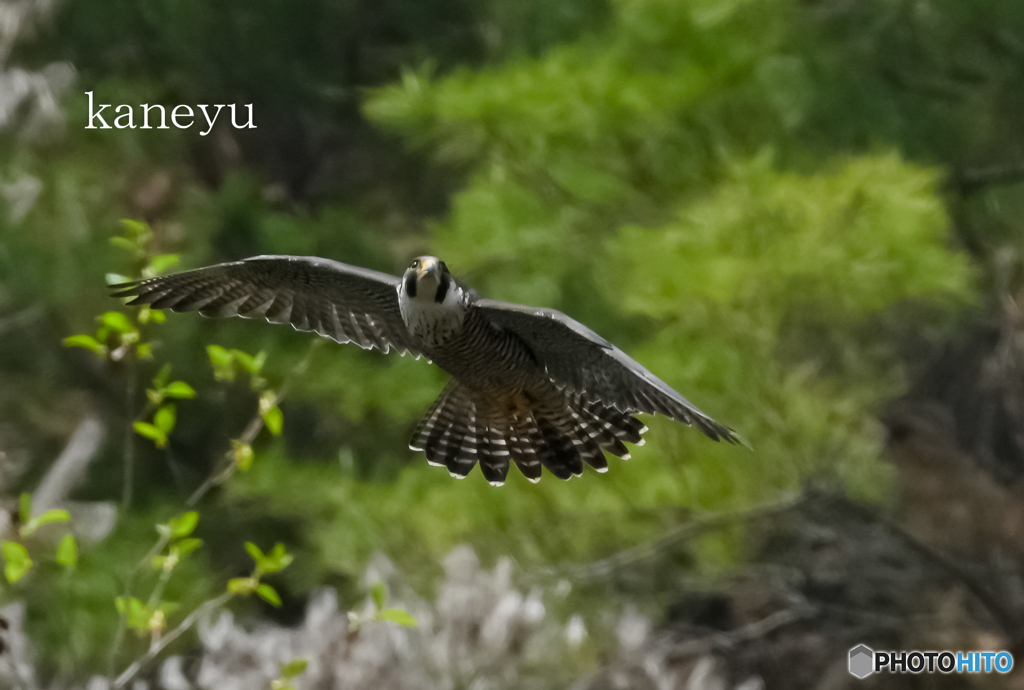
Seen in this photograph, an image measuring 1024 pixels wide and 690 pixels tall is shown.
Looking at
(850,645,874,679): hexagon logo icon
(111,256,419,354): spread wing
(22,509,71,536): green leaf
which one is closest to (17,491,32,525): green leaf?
(22,509,71,536): green leaf

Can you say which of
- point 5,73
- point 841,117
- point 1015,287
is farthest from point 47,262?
point 1015,287

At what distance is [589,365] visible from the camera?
1381mm

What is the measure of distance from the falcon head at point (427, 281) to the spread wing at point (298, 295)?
16 cm

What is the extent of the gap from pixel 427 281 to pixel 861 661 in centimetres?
237

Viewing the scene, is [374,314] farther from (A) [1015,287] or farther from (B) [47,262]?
(A) [1015,287]

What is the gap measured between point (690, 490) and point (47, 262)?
2205 mm

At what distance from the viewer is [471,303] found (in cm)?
137

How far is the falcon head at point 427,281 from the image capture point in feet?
4.08

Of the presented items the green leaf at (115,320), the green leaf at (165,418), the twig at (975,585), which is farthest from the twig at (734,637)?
the green leaf at (115,320)

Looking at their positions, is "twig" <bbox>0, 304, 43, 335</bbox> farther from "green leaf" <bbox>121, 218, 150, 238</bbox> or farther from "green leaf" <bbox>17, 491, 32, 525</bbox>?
"green leaf" <bbox>17, 491, 32, 525</bbox>

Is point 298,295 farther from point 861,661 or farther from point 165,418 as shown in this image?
point 861,661

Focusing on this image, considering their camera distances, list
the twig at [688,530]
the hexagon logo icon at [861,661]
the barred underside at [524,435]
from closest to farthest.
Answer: the barred underside at [524,435] < the twig at [688,530] < the hexagon logo icon at [861,661]

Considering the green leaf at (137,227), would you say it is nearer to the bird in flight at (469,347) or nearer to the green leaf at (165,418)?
the bird in flight at (469,347)

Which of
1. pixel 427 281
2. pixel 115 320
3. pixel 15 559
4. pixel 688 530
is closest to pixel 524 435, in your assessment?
pixel 427 281
